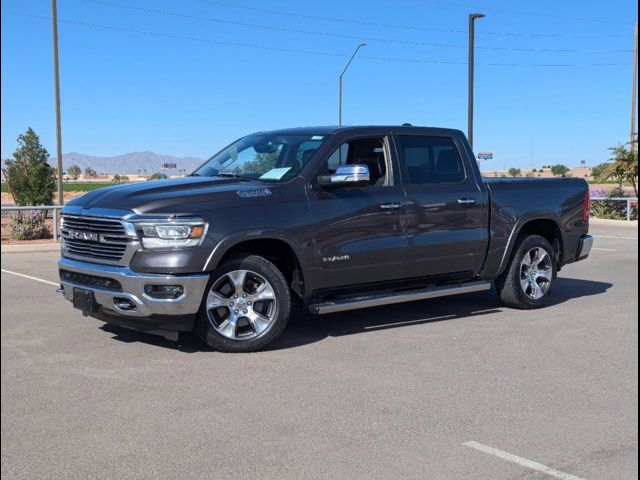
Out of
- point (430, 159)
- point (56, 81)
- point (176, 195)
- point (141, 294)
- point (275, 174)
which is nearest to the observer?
point (141, 294)

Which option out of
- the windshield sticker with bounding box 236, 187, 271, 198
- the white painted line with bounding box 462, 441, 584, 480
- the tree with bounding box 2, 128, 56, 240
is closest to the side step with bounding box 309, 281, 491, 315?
the windshield sticker with bounding box 236, 187, 271, 198

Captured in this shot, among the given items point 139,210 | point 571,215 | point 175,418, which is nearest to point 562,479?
point 175,418

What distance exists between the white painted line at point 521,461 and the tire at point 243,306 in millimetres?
2534

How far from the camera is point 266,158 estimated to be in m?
7.29

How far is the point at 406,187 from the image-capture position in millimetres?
7438

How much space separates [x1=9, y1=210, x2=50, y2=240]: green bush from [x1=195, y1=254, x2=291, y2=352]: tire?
13.6 m

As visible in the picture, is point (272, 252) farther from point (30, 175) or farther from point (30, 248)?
point (30, 175)

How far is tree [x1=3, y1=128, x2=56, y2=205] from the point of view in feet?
82.3

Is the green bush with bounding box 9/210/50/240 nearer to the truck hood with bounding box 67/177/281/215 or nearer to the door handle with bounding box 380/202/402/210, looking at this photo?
the truck hood with bounding box 67/177/281/215

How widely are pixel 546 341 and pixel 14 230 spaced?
1489 cm

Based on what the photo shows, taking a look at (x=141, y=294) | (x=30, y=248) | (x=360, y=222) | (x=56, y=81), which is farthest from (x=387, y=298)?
(x=56, y=81)

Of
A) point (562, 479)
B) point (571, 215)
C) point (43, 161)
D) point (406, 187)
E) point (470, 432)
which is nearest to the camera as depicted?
point (562, 479)

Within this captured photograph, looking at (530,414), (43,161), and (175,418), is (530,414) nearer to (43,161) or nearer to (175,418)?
(175,418)

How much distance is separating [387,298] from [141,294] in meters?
2.40
